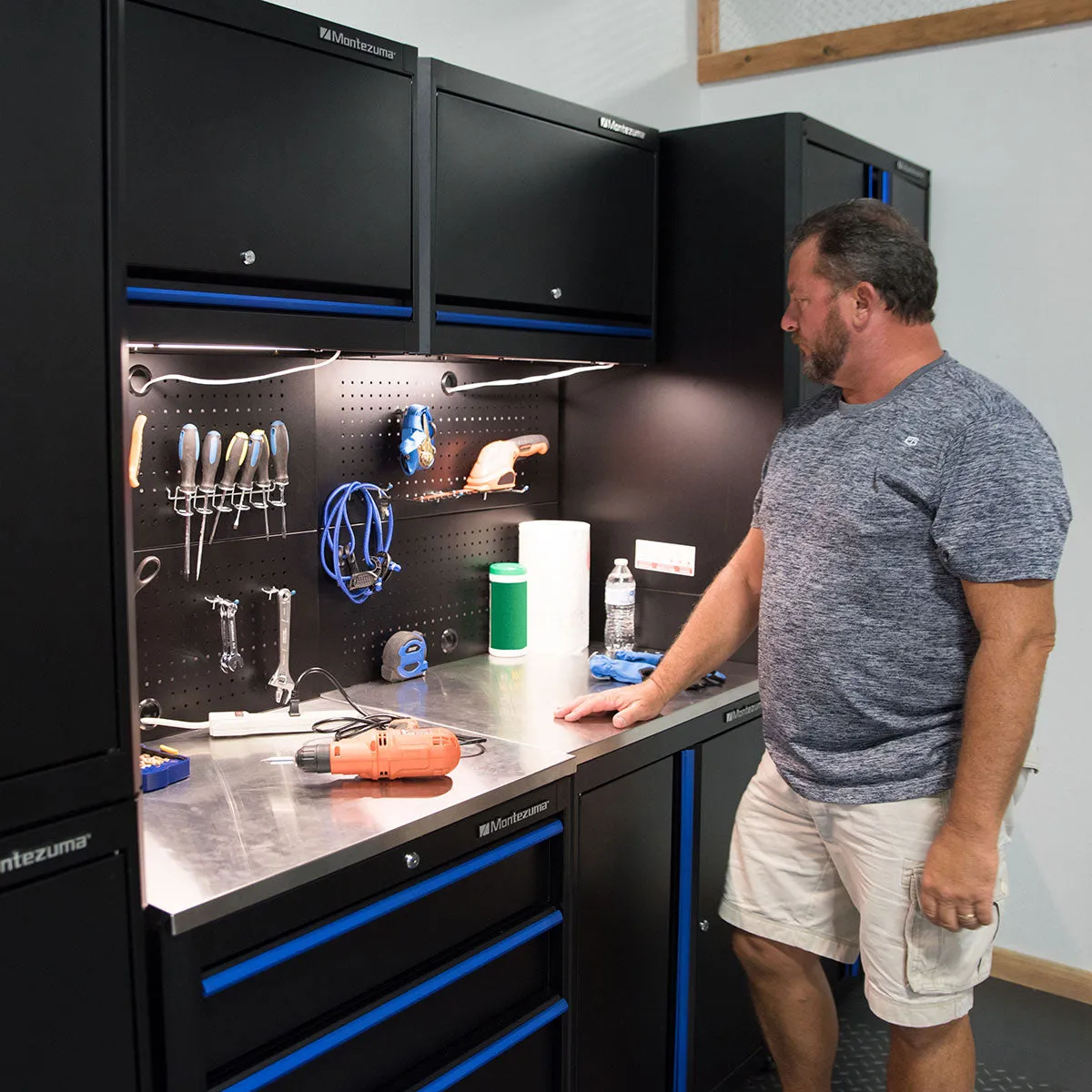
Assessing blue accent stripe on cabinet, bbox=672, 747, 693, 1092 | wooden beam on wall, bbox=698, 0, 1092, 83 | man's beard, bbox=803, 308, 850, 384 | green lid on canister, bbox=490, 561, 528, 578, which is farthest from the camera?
wooden beam on wall, bbox=698, 0, 1092, 83

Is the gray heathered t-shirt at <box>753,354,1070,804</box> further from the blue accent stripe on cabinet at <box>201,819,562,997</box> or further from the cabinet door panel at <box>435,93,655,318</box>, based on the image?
the cabinet door panel at <box>435,93,655,318</box>

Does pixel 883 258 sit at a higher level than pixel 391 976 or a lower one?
higher

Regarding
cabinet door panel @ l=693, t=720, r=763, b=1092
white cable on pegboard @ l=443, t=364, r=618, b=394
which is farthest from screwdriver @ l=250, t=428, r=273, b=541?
cabinet door panel @ l=693, t=720, r=763, b=1092

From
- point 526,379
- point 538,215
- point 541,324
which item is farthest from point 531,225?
point 526,379

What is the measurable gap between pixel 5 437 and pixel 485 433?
5.51 ft

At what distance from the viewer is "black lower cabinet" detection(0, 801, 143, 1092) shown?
4.20ft

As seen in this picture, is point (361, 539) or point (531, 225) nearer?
point (531, 225)

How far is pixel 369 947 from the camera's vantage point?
5.71ft

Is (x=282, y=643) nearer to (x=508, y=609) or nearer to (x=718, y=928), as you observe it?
(x=508, y=609)

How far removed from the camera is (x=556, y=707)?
2400mm

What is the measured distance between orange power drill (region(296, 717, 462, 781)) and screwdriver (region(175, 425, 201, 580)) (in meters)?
0.49

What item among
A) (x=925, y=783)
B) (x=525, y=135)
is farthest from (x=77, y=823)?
(x=525, y=135)

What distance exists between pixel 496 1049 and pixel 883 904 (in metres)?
0.68

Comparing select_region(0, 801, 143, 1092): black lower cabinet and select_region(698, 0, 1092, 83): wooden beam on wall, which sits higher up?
select_region(698, 0, 1092, 83): wooden beam on wall
